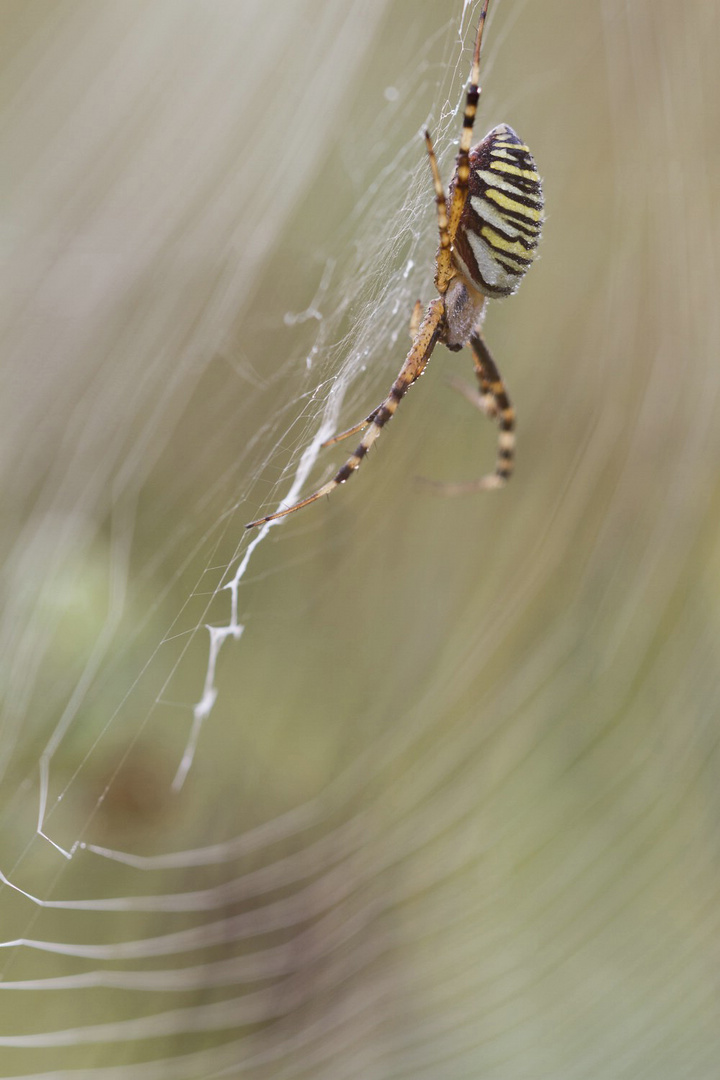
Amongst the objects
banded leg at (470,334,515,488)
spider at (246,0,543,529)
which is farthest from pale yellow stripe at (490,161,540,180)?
banded leg at (470,334,515,488)

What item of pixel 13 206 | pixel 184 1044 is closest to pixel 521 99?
pixel 13 206

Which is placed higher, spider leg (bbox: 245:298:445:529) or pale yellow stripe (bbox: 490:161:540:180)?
pale yellow stripe (bbox: 490:161:540:180)

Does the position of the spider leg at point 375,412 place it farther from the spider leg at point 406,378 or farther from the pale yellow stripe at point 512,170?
the pale yellow stripe at point 512,170

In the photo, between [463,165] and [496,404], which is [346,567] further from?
[463,165]

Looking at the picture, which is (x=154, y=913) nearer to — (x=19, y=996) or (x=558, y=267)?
(x=19, y=996)

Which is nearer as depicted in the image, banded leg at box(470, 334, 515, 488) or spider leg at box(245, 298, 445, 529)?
spider leg at box(245, 298, 445, 529)

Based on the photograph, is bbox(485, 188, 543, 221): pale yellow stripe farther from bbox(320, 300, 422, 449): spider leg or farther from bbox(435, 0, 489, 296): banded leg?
bbox(320, 300, 422, 449): spider leg

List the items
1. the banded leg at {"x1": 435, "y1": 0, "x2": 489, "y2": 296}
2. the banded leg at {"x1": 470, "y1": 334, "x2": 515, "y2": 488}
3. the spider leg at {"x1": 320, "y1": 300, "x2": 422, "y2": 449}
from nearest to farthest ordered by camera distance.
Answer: the banded leg at {"x1": 435, "y1": 0, "x2": 489, "y2": 296}, the spider leg at {"x1": 320, "y1": 300, "x2": 422, "y2": 449}, the banded leg at {"x1": 470, "y1": 334, "x2": 515, "y2": 488}
